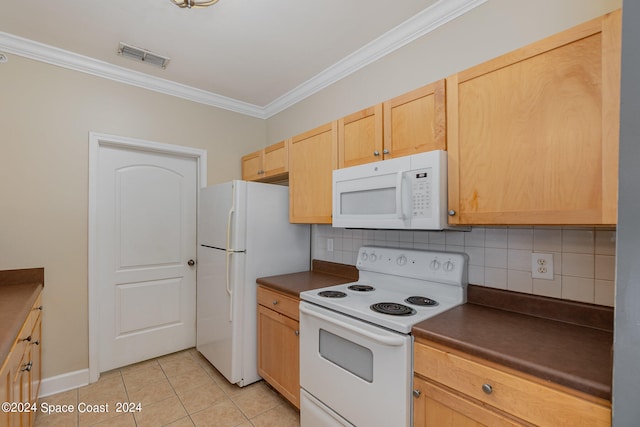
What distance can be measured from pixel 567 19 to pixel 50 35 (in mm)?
3120

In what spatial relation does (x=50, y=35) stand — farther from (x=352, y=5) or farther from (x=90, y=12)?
(x=352, y=5)

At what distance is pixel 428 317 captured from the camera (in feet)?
4.60

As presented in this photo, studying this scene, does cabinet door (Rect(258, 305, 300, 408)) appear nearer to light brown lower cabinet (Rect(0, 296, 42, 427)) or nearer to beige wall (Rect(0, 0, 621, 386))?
light brown lower cabinet (Rect(0, 296, 42, 427))

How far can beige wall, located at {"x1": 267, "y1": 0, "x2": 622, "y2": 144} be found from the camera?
143cm

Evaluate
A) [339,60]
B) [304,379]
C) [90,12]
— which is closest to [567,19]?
[339,60]

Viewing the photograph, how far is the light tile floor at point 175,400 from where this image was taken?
1989mm

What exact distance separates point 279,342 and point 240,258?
684 millimetres

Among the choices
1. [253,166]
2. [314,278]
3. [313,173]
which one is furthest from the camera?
[253,166]

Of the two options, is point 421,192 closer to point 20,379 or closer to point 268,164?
point 268,164

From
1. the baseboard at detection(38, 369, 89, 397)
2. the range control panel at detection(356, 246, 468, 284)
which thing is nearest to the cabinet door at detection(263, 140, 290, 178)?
the range control panel at detection(356, 246, 468, 284)

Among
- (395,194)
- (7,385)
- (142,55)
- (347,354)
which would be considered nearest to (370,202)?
(395,194)

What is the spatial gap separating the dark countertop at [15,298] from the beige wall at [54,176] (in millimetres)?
64

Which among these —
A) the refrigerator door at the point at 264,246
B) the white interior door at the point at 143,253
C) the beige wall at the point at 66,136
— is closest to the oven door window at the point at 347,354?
the refrigerator door at the point at 264,246

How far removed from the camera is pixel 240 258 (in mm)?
2330
